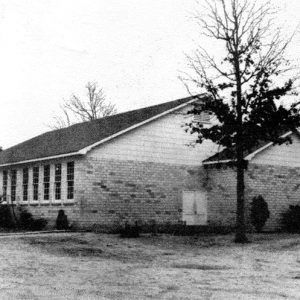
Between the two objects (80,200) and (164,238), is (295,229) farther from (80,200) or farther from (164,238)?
(80,200)

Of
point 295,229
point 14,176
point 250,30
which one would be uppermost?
point 250,30

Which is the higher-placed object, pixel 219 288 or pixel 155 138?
pixel 155 138

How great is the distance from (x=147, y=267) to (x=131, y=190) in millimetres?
12470

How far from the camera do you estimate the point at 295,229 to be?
28734 millimetres

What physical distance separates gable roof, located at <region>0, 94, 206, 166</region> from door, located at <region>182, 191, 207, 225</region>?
4.24 m

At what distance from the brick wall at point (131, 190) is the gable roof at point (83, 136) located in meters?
1.24

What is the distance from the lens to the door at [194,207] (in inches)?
1156

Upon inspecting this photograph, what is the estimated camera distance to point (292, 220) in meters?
28.8

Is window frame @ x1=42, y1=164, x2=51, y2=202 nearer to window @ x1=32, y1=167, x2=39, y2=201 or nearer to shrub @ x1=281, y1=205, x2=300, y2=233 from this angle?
window @ x1=32, y1=167, x2=39, y2=201

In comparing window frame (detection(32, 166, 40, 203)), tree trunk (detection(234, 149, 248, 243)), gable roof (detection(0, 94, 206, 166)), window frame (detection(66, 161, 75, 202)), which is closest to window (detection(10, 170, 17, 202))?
gable roof (detection(0, 94, 206, 166))

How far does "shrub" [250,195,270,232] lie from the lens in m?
27.9

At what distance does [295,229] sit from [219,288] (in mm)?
17953

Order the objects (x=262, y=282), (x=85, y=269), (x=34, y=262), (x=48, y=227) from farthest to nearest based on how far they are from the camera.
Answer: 1. (x=48, y=227)
2. (x=34, y=262)
3. (x=85, y=269)
4. (x=262, y=282)

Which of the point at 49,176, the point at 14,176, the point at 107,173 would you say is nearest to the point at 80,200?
the point at 107,173
